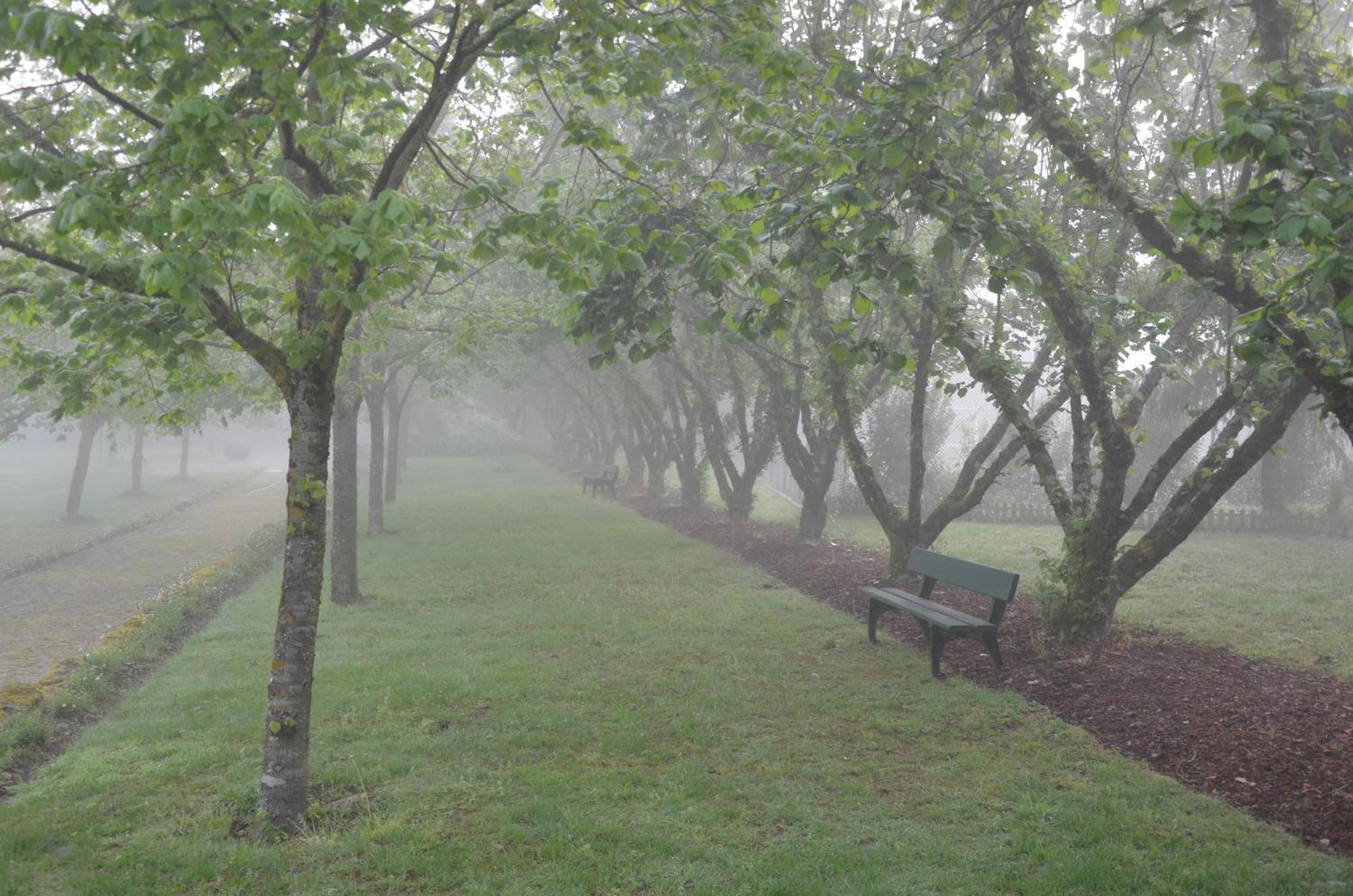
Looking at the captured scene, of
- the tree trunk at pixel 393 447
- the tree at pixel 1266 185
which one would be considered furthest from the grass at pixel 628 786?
the tree trunk at pixel 393 447

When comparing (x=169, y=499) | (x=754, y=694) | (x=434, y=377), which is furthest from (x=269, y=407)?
(x=169, y=499)

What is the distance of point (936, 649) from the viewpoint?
8.02 meters

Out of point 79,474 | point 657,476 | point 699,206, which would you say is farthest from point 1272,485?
point 79,474

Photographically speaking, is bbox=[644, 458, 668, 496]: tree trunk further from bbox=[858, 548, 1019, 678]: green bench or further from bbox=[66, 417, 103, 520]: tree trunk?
bbox=[858, 548, 1019, 678]: green bench

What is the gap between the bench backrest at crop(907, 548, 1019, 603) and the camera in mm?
7777

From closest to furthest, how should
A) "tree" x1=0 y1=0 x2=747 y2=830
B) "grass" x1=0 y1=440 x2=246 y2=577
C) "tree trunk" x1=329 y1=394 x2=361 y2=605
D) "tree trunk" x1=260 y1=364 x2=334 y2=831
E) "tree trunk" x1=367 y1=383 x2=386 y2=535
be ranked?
"tree" x1=0 y1=0 x2=747 y2=830 → "tree trunk" x1=260 y1=364 x2=334 y2=831 → "tree trunk" x1=329 y1=394 x2=361 y2=605 → "tree trunk" x1=367 y1=383 x2=386 y2=535 → "grass" x1=0 y1=440 x2=246 y2=577

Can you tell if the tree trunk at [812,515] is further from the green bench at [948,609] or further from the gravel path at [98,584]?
the gravel path at [98,584]

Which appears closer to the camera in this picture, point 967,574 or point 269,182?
point 269,182

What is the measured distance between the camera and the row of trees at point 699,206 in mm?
4199

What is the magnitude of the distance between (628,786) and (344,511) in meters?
8.33

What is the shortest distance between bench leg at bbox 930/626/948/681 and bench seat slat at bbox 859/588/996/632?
4.5 inches

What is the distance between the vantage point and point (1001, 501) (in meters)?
24.5

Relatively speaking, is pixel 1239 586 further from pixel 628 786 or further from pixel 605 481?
pixel 605 481

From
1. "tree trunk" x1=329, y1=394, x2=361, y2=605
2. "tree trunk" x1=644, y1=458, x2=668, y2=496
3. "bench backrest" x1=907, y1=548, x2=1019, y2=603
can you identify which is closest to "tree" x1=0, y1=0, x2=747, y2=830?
"bench backrest" x1=907, y1=548, x2=1019, y2=603
